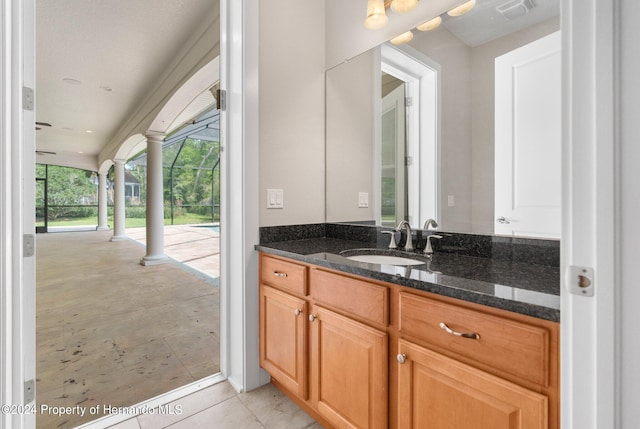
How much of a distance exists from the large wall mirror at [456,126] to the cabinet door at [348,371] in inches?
27.6

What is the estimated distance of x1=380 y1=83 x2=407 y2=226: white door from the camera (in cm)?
177

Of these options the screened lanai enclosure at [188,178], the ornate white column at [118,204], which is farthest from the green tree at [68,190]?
the ornate white column at [118,204]

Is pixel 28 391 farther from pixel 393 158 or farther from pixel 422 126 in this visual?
pixel 422 126

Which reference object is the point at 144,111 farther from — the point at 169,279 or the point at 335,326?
the point at 335,326

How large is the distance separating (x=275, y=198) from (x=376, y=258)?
2.27ft

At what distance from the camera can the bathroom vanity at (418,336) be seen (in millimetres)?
754

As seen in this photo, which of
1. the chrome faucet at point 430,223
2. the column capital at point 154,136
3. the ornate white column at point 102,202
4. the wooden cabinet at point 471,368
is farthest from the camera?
the ornate white column at point 102,202

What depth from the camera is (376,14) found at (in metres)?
1.71

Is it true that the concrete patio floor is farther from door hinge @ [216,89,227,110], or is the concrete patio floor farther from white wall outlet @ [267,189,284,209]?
door hinge @ [216,89,227,110]

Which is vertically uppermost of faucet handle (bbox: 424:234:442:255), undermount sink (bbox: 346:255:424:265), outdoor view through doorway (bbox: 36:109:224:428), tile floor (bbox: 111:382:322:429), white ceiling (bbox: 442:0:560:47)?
white ceiling (bbox: 442:0:560:47)

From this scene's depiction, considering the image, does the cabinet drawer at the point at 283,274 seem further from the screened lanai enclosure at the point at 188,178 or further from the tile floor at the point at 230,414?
the screened lanai enclosure at the point at 188,178

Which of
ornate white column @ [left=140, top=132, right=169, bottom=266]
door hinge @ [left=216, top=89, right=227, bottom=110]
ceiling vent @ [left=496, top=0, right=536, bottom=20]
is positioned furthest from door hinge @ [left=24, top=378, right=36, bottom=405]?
ornate white column @ [left=140, top=132, right=169, bottom=266]

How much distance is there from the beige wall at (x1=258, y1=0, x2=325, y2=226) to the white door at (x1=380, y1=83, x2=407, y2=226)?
43 cm

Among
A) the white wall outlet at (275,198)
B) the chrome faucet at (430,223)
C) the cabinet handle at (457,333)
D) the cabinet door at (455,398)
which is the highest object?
the white wall outlet at (275,198)
